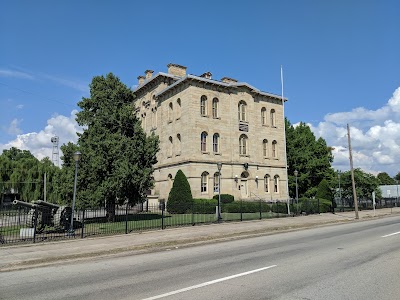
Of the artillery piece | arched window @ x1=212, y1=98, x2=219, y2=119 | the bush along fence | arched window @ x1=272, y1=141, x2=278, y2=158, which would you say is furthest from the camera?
arched window @ x1=272, y1=141, x2=278, y2=158

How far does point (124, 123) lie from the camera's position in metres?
24.3

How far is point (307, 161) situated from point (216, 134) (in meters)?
17.0

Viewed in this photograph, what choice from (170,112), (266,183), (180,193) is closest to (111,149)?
(180,193)

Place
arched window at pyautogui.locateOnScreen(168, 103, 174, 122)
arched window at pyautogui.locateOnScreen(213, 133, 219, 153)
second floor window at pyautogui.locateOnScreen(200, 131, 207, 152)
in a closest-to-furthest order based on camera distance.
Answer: second floor window at pyautogui.locateOnScreen(200, 131, 207, 152), arched window at pyautogui.locateOnScreen(213, 133, 219, 153), arched window at pyautogui.locateOnScreen(168, 103, 174, 122)

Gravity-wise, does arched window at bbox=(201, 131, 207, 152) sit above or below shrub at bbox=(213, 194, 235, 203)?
above

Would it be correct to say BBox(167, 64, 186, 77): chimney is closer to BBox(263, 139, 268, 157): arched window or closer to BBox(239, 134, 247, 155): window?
BBox(239, 134, 247, 155): window

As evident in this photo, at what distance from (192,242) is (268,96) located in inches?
1339

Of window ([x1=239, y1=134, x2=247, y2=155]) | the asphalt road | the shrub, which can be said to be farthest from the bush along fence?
window ([x1=239, y1=134, x2=247, y2=155])

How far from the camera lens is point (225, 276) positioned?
783 centimetres

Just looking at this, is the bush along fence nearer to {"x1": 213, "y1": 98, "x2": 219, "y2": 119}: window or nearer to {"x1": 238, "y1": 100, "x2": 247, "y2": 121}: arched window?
{"x1": 213, "y1": 98, "x2": 219, "y2": 119}: window

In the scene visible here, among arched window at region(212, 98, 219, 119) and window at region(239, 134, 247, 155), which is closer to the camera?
arched window at region(212, 98, 219, 119)

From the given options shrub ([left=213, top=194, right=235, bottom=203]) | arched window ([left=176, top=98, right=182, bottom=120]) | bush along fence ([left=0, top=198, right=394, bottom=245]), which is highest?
arched window ([left=176, top=98, right=182, bottom=120])

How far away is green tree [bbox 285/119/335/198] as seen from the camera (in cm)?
4875

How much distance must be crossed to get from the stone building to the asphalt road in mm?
24717
